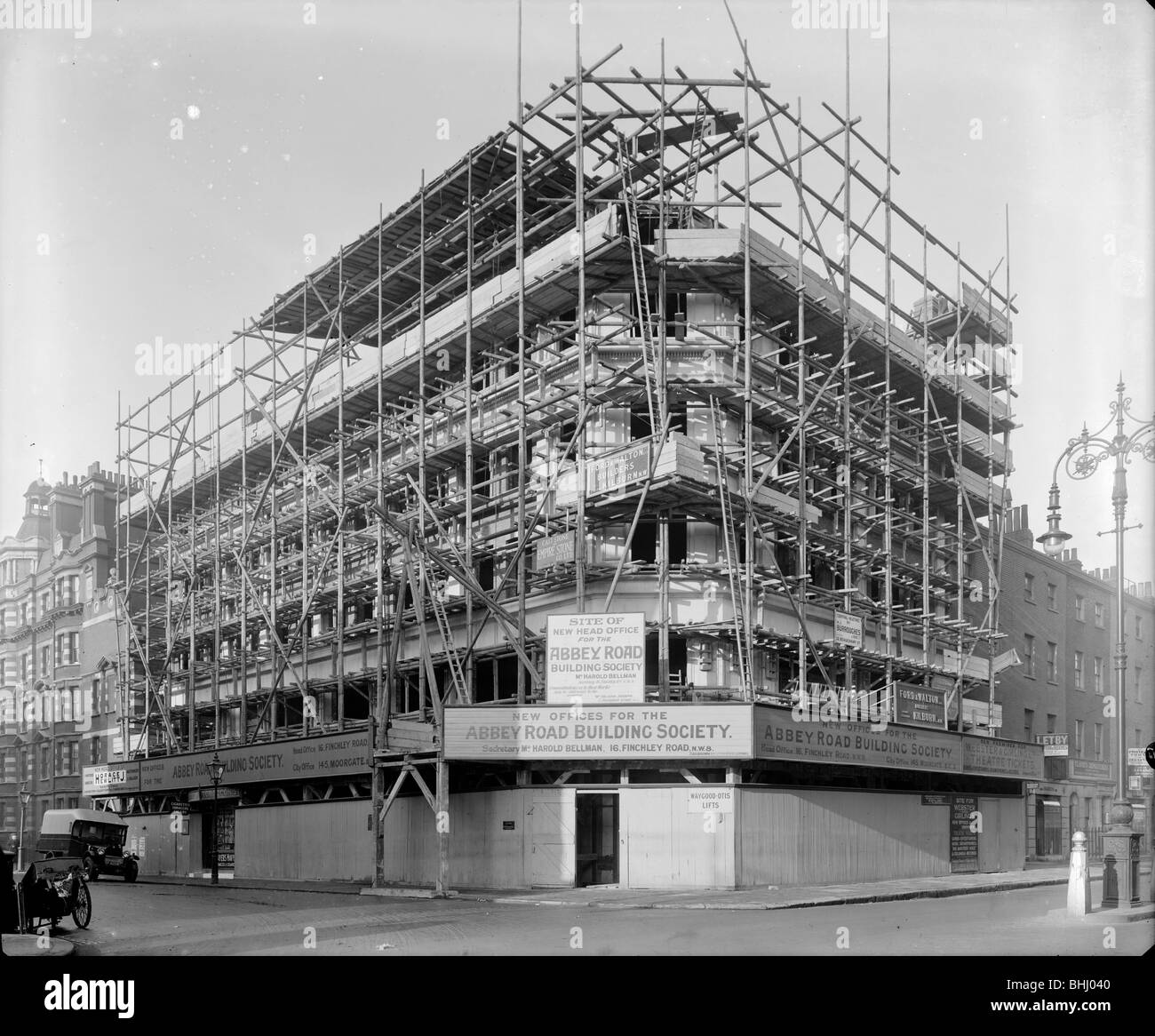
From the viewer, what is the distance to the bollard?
20625 mm

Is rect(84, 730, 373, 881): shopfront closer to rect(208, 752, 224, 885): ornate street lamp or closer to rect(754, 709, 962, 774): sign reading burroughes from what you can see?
rect(208, 752, 224, 885): ornate street lamp

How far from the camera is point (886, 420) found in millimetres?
37031

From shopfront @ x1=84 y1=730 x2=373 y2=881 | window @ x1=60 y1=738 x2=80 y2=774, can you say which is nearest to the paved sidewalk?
shopfront @ x1=84 y1=730 x2=373 y2=881

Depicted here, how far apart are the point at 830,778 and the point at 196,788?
21.7m

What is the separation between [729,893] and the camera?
26281 millimetres

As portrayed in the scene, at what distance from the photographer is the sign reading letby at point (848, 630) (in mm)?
33000

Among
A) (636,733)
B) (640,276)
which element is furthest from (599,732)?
(640,276)

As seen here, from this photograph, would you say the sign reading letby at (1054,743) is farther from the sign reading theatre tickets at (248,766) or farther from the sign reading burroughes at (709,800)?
the sign reading theatre tickets at (248,766)

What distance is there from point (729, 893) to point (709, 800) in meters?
2.12

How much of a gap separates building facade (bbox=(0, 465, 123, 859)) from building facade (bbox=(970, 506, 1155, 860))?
119 ft

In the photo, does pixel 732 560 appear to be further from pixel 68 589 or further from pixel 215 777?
pixel 68 589

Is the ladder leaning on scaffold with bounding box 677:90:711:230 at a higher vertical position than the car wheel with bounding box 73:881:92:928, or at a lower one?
higher

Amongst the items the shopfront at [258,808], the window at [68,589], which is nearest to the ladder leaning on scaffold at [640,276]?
the shopfront at [258,808]

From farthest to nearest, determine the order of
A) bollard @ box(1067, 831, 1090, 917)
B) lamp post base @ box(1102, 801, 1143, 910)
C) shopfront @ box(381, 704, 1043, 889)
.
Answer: shopfront @ box(381, 704, 1043, 889) < lamp post base @ box(1102, 801, 1143, 910) < bollard @ box(1067, 831, 1090, 917)
